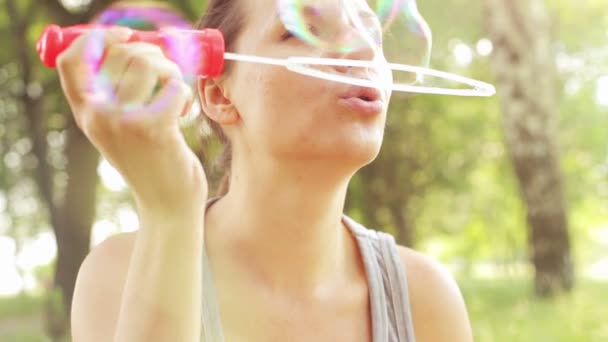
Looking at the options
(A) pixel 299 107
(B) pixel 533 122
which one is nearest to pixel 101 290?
(A) pixel 299 107

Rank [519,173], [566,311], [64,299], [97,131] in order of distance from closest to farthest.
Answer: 1. [97,131]
2. [566,311]
3. [519,173]
4. [64,299]

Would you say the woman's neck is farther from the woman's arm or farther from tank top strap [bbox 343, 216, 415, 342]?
the woman's arm

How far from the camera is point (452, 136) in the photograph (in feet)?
51.0

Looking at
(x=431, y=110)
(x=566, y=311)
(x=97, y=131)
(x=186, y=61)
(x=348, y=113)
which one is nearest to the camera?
(x=97, y=131)

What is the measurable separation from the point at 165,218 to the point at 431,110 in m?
13.8

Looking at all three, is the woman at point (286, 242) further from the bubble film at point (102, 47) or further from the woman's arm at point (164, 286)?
the bubble film at point (102, 47)

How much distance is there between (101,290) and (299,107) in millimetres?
506

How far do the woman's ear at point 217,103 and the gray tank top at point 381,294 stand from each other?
290mm

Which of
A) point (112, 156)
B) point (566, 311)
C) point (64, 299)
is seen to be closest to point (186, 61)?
point (112, 156)

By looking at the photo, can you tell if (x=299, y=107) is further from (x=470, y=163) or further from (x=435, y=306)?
(x=470, y=163)

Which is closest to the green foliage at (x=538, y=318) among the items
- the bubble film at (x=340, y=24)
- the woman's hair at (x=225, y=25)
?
the woman's hair at (x=225, y=25)

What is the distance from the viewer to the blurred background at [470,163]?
20.7 feet

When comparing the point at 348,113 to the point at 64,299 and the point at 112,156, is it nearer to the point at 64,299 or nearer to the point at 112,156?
the point at 112,156

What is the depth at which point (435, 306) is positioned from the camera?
1795mm
